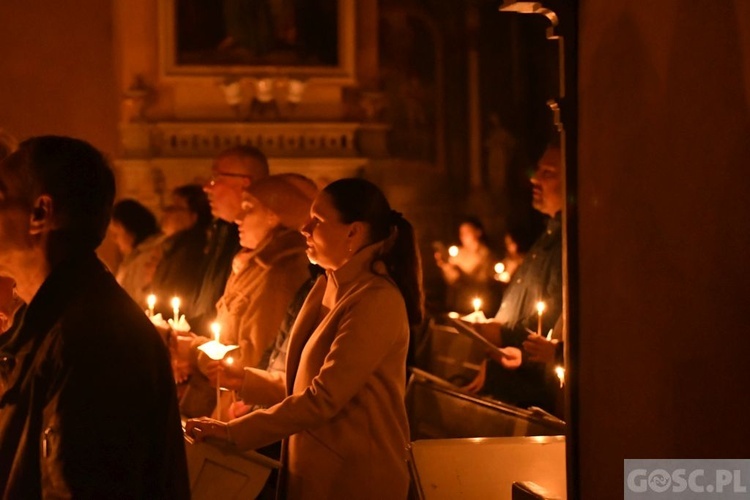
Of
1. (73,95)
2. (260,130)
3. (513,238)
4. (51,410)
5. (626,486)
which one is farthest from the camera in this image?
(73,95)

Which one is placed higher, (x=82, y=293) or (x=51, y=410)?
(x=82, y=293)

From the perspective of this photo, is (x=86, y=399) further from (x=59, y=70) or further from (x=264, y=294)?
(x=59, y=70)

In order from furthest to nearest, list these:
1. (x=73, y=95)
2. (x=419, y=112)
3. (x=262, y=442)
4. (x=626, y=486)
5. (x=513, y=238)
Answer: (x=419, y=112) < (x=73, y=95) < (x=513, y=238) < (x=262, y=442) < (x=626, y=486)

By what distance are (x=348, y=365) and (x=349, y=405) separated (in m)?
0.16

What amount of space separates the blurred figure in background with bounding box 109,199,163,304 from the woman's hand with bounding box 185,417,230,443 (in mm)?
3719

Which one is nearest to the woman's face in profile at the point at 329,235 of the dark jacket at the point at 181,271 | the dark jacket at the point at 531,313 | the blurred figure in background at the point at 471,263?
the dark jacket at the point at 531,313

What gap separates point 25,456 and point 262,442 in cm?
117

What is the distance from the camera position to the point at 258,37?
13484mm

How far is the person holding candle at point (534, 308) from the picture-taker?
5109mm

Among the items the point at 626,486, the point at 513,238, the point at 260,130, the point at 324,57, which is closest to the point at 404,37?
the point at 324,57

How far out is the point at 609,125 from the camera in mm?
2414

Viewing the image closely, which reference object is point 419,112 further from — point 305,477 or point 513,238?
point 305,477

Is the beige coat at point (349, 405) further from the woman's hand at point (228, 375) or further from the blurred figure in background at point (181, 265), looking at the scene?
the blurred figure in background at point (181, 265)

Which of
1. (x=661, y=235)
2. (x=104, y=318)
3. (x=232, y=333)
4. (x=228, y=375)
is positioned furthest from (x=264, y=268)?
(x=661, y=235)
